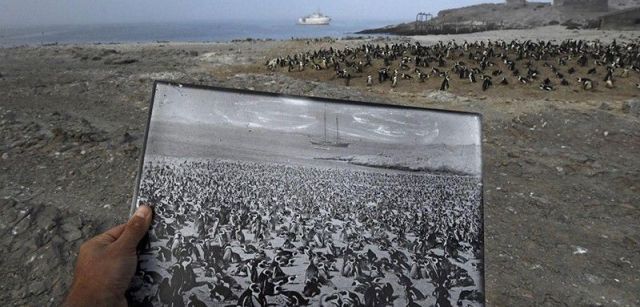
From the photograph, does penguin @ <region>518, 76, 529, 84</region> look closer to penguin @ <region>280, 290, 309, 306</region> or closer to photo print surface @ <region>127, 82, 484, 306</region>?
photo print surface @ <region>127, 82, 484, 306</region>

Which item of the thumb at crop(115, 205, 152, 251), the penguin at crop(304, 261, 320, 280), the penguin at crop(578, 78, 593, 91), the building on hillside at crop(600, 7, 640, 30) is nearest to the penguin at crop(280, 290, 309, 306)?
the penguin at crop(304, 261, 320, 280)

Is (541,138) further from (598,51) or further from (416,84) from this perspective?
(598,51)

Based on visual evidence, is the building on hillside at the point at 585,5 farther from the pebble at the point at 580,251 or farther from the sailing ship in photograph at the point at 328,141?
the sailing ship in photograph at the point at 328,141

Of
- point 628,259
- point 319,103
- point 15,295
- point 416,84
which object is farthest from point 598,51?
point 15,295

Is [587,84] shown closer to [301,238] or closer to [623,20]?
[301,238]

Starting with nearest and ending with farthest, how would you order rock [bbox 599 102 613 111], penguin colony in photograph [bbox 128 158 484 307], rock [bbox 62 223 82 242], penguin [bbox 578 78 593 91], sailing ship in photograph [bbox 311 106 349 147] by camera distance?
1. penguin colony in photograph [bbox 128 158 484 307]
2. sailing ship in photograph [bbox 311 106 349 147]
3. rock [bbox 62 223 82 242]
4. rock [bbox 599 102 613 111]
5. penguin [bbox 578 78 593 91]
